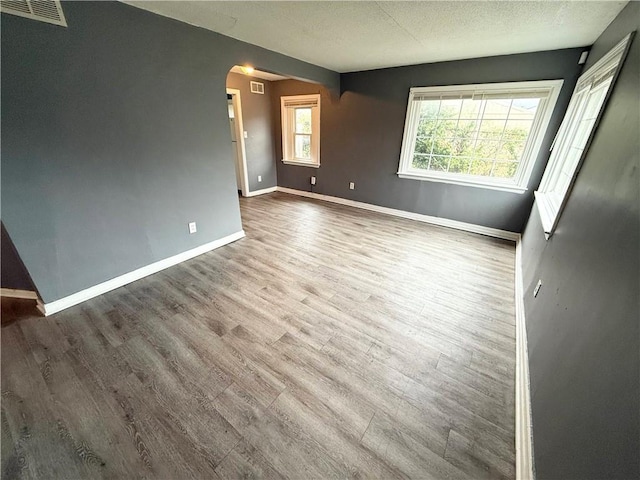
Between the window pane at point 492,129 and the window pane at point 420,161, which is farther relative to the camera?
the window pane at point 420,161

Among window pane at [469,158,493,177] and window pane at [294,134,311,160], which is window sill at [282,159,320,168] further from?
window pane at [469,158,493,177]

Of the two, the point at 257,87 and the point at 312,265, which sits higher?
the point at 257,87

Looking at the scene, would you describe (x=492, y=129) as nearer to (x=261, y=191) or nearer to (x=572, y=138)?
(x=572, y=138)

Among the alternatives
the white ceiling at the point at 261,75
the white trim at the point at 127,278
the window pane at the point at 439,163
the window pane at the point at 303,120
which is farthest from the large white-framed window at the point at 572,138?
the white ceiling at the point at 261,75

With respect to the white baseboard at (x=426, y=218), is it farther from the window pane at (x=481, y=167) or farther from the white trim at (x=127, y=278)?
the white trim at (x=127, y=278)

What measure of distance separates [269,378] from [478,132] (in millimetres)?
3867

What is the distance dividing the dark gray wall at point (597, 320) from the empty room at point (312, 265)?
0.01 m

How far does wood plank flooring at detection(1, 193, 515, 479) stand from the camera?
3.65 ft

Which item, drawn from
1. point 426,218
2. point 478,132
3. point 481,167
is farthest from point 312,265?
point 478,132

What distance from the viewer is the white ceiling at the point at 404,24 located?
1.82m

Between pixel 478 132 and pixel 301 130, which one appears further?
pixel 301 130

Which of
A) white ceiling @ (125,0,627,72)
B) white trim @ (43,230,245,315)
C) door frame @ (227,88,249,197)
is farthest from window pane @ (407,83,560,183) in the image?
white trim @ (43,230,245,315)

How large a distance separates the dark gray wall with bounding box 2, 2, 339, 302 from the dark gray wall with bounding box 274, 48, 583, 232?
201 cm

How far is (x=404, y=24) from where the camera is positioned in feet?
7.01
